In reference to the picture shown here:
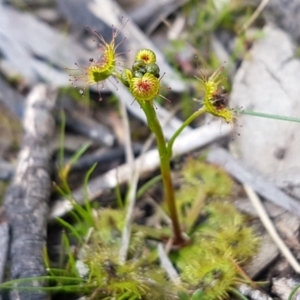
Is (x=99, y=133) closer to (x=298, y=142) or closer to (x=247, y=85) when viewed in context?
(x=247, y=85)

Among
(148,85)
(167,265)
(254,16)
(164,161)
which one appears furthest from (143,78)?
(254,16)

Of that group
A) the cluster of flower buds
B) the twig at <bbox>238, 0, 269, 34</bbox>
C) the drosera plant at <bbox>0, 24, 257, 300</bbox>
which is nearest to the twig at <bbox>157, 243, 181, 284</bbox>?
the drosera plant at <bbox>0, 24, 257, 300</bbox>

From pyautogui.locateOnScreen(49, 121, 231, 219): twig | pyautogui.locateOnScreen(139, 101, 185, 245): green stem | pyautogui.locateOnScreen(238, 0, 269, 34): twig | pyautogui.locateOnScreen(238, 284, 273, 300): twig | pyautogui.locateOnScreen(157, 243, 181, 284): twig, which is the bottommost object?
pyautogui.locateOnScreen(238, 284, 273, 300): twig

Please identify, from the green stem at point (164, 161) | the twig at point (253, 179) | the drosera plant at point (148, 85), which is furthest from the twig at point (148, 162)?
the drosera plant at point (148, 85)

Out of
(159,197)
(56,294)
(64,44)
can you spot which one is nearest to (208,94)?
(159,197)

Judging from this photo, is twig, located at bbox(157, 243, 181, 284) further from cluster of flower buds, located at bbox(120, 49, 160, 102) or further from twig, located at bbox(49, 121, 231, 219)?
cluster of flower buds, located at bbox(120, 49, 160, 102)

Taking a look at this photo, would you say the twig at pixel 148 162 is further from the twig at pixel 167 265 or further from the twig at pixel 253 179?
the twig at pixel 167 265
